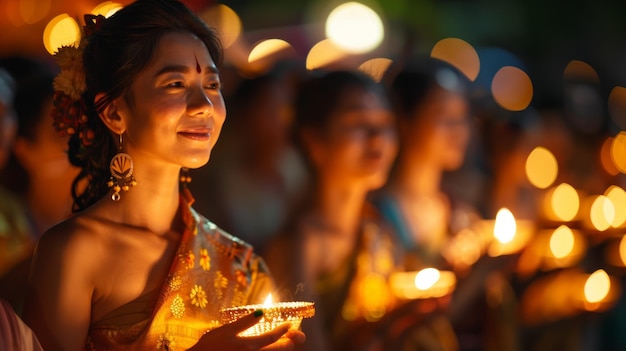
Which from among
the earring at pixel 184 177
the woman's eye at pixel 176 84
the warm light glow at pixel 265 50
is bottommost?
the earring at pixel 184 177

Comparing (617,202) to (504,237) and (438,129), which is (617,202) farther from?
(504,237)

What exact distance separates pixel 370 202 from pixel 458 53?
9.16 meters

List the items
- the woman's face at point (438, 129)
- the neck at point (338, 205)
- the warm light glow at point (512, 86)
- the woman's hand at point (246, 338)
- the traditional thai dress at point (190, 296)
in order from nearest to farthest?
the woman's hand at point (246, 338), the traditional thai dress at point (190, 296), the neck at point (338, 205), the woman's face at point (438, 129), the warm light glow at point (512, 86)

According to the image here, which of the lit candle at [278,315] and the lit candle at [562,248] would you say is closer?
the lit candle at [278,315]

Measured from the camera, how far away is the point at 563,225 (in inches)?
203

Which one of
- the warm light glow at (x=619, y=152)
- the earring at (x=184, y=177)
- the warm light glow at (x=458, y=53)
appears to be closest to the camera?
the earring at (x=184, y=177)

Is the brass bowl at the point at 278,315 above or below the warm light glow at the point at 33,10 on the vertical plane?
below

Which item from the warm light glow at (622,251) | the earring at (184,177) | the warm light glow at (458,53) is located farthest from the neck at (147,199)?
the warm light glow at (458,53)

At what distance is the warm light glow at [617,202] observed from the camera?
6.45 meters

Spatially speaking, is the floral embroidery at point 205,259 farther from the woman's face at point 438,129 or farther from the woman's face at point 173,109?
the woman's face at point 438,129

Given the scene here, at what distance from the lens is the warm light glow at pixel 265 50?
7.45 metres

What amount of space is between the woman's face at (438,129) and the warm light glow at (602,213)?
955mm

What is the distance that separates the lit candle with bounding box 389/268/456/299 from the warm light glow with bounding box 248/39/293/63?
10.6 ft

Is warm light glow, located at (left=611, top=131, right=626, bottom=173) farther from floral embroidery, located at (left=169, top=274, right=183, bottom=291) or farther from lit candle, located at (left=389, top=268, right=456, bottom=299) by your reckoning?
floral embroidery, located at (left=169, top=274, right=183, bottom=291)
